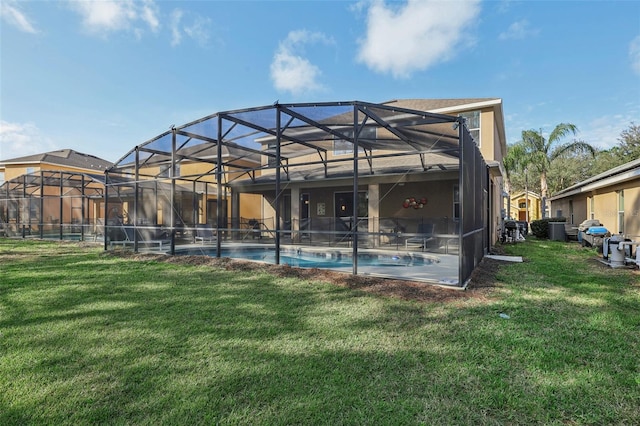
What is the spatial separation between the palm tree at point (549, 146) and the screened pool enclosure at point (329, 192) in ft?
53.5

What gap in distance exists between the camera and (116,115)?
19.4m

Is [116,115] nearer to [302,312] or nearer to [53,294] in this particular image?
[53,294]

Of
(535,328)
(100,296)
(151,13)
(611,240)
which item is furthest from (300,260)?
(151,13)

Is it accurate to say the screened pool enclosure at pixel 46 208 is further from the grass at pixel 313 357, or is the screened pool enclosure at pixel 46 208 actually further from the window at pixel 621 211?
the window at pixel 621 211

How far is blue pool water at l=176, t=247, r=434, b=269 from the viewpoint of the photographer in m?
9.38

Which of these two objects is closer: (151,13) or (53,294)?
(53,294)

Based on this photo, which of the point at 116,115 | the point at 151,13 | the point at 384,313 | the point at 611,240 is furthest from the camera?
the point at 116,115

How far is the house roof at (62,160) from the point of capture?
83.7 feet

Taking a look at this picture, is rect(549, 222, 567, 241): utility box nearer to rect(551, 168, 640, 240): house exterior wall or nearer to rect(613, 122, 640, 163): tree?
rect(551, 168, 640, 240): house exterior wall

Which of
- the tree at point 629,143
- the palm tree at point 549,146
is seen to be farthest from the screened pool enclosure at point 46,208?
the tree at point 629,143

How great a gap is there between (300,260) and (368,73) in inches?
576

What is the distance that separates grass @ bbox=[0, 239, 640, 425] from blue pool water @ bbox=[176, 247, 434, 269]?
397 cm

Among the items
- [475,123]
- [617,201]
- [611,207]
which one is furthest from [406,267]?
[611,207]

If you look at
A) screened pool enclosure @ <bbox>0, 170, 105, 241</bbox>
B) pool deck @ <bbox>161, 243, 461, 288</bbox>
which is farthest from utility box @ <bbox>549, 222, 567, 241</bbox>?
screened pool enclosure @ <bbox>0, 170, 105, 241</bbox>
